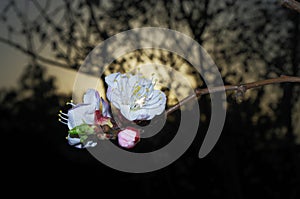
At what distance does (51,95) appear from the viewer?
8.36ft

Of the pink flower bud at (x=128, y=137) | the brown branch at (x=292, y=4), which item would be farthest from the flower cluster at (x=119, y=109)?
the brown branch at (x=292, y=4)

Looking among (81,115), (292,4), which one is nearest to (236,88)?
(292,4)

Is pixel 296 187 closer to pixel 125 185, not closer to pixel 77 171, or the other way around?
pixel 125 185

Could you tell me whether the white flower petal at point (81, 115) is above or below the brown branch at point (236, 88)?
above

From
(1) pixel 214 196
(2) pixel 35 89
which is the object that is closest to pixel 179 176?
(1) pixel 214 196

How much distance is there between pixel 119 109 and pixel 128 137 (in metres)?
0.05

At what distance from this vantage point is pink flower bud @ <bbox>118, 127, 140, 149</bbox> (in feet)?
1.83

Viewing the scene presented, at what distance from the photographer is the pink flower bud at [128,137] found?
0.56 metres

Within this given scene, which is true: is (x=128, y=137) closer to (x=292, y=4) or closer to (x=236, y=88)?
(x=236, y=88)

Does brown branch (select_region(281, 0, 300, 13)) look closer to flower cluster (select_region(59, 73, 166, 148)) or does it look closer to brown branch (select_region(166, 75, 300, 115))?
brown branch (select_region(166, 75, 300, 115))

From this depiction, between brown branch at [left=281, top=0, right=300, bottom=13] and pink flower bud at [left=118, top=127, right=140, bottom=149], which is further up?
brown branch at [left=281, top=0, right=300, bottom=13]

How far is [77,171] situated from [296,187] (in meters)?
1.65

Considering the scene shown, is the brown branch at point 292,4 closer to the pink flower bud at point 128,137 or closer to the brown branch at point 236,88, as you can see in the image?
the brown branch at point 236,88

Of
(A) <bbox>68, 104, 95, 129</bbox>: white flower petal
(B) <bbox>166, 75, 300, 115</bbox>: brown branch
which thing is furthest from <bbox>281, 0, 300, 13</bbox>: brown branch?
(A) <bbox>68, 104, 95, 129</bbox>: white flower petal
